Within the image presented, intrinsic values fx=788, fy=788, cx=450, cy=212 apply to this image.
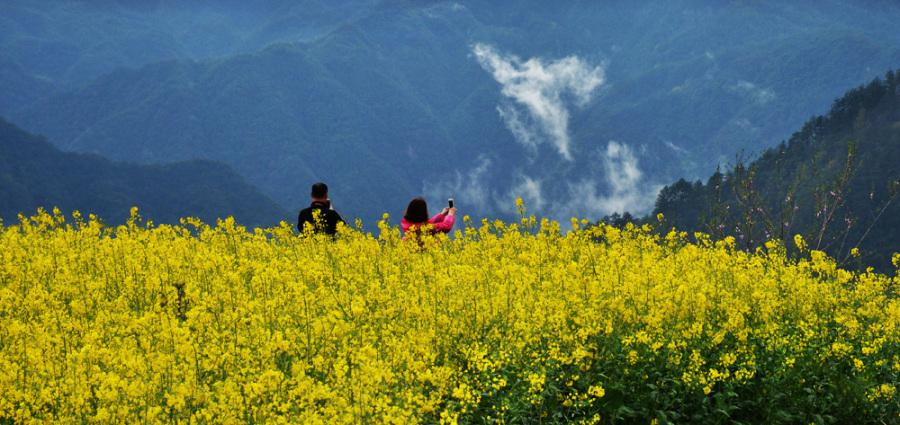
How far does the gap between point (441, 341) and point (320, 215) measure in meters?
5.20

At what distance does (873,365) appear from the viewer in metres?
7.82

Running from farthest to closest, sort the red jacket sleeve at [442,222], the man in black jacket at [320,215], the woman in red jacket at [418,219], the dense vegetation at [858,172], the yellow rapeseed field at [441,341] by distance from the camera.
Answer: the dense vegetation at [858,172]
the red jacket sleeve at [442,222]
the woman in red jacket at [418,219]
the man in black jacket at [320,215]
the yellow rapeseed field at [441,341]

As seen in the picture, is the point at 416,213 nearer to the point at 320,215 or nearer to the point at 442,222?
the point at 442,222

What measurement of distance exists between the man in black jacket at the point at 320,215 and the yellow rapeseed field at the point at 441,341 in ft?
7.02

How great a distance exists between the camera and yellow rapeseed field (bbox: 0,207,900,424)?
602 centimetres

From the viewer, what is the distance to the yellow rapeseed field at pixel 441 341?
602 cm

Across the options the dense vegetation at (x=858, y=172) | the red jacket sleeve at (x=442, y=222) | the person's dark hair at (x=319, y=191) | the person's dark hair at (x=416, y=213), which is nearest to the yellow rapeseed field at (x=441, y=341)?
the person's dark hair at (x=416, y=213)

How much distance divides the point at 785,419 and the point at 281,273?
530cm

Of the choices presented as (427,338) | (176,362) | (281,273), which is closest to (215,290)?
(281,273)

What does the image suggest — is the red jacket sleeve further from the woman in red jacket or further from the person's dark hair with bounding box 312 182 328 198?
the person's dark hair with bounding box 312 182 328 198

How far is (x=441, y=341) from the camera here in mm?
7523

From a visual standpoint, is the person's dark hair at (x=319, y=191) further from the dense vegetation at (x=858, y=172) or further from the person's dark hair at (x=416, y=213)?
the dense vegetation at (x=858, y=172)

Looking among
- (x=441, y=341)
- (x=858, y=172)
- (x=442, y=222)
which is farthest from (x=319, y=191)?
(x=858, y=172)

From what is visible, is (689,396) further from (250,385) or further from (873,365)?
(250,385)
